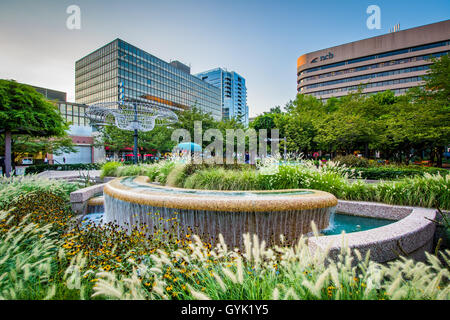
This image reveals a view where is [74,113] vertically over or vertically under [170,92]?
under

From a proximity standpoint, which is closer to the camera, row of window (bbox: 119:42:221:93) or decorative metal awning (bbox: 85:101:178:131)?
decorative metal awning (bbox: 85:101:178:131)

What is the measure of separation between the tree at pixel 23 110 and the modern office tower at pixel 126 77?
1883 inches

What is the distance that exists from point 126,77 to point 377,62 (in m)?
74.5

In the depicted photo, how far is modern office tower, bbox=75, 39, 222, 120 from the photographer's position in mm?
63062

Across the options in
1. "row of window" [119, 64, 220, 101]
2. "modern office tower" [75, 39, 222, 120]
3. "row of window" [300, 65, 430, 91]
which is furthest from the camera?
"row of window" [119, 64, 220, 101]

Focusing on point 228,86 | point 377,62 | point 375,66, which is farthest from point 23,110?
point 228,86

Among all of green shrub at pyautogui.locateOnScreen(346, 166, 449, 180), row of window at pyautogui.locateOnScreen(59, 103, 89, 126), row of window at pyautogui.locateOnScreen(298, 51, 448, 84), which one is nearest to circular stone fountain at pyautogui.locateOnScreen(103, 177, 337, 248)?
green shrub at pyautogui.locateOnScreen(346, 166, 449, 180)

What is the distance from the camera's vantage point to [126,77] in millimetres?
64062

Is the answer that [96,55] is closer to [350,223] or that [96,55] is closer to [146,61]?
[146,61]

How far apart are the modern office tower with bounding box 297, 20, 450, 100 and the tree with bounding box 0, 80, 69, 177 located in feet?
187

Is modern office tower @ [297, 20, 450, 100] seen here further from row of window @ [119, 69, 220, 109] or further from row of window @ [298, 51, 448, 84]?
row of window @ [119, 69, 220, 109]
